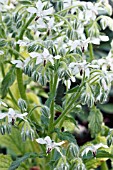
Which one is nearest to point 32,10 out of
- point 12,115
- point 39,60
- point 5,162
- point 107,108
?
point 39,60

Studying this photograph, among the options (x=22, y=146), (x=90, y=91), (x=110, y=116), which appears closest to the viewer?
(x=90, y=91)

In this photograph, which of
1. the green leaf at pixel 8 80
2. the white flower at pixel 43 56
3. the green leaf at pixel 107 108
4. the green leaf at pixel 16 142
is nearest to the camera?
the white flower at pixel 43 56

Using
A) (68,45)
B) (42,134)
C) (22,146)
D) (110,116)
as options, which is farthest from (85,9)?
(110,116)

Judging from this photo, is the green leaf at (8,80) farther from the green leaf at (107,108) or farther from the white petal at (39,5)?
the green leaf at (107,108)

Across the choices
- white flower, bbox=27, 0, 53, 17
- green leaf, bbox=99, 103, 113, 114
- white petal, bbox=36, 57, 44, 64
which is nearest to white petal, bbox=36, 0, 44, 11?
white flower, bbox=27, 0, 53, 17

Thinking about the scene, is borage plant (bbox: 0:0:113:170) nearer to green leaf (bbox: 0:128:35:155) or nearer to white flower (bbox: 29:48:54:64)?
white flower (bbox: 29:48:54:64)

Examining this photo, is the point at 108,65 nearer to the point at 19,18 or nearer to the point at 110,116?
the point at 19,18

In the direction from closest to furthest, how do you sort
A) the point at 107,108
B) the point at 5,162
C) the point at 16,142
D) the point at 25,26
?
the point at 25,26, the point at 5,162, the point at 16,142, the point at 107,108

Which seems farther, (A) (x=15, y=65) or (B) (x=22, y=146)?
(B) (x=22, y=146)

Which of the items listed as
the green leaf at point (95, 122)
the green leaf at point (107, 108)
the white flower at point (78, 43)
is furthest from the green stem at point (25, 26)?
the green leaf at point (107, 108)

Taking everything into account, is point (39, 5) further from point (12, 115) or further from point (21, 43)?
point (12, 115)

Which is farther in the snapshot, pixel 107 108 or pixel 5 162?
pixel 107 108
